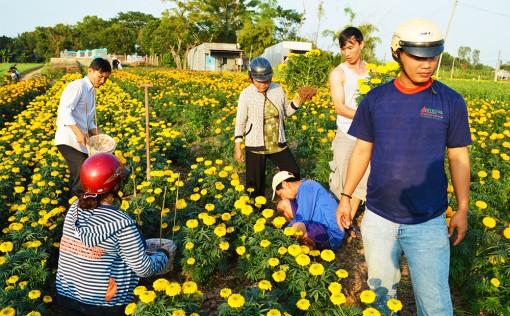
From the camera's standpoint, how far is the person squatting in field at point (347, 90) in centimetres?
382

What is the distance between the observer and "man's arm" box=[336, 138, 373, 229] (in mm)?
2329

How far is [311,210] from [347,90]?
4.49ft

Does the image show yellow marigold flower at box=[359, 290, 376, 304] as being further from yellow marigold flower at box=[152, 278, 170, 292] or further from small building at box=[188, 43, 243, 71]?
small building at box=[188, 43, 243, 71]

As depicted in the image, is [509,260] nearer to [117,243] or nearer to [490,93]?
[117,243]

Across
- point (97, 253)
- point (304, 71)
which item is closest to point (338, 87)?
point (97, 253)

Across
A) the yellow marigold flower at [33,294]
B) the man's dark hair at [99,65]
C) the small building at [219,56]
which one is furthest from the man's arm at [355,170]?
the small building at [219,56]

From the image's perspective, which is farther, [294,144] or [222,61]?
[222,61]

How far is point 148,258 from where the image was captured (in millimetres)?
2650

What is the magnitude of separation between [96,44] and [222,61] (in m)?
43.6

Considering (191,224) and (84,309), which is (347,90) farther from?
(84,309)

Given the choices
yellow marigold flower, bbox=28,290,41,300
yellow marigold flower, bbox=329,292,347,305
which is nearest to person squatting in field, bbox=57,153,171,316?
yellow marigold flower, bbox=28,290,41,300

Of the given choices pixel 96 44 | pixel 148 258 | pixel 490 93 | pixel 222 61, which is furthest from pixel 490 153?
pixel 96 44

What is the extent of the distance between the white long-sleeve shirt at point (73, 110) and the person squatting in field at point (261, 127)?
76.1 inches

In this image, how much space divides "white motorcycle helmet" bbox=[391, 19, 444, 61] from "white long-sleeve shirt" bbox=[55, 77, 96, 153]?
3814mm
